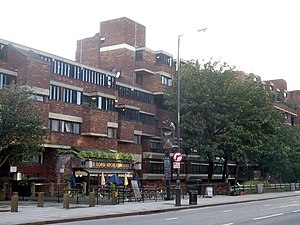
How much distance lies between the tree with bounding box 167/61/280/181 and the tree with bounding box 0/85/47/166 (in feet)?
68.8

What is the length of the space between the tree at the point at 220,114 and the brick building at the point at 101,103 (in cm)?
574

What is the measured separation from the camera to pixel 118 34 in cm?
6022

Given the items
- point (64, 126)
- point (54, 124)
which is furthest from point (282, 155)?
point (54, 124)

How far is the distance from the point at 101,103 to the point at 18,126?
22005mm

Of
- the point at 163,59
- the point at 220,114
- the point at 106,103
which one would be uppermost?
the point at 163,59

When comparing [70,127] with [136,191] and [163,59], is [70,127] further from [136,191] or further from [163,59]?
[163,59]

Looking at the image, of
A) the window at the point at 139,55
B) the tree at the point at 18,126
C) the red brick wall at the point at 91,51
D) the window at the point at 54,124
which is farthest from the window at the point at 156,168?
the tree at the point at 18,126

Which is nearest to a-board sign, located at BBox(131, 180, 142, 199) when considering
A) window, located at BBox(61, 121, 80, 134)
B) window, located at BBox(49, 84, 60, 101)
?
window, located at BBox(61, 121, 80, 134)

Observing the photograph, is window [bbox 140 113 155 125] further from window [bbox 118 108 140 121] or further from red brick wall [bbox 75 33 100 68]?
red brick wall [bbox 75 33 100 68]

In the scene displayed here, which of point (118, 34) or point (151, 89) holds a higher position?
point (118, 34)

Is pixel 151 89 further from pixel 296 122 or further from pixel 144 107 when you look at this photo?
pixel 296 122

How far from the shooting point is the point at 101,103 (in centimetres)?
4903

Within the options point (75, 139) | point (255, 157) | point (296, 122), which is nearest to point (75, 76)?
point (75, 139)

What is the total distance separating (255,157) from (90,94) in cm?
1766
